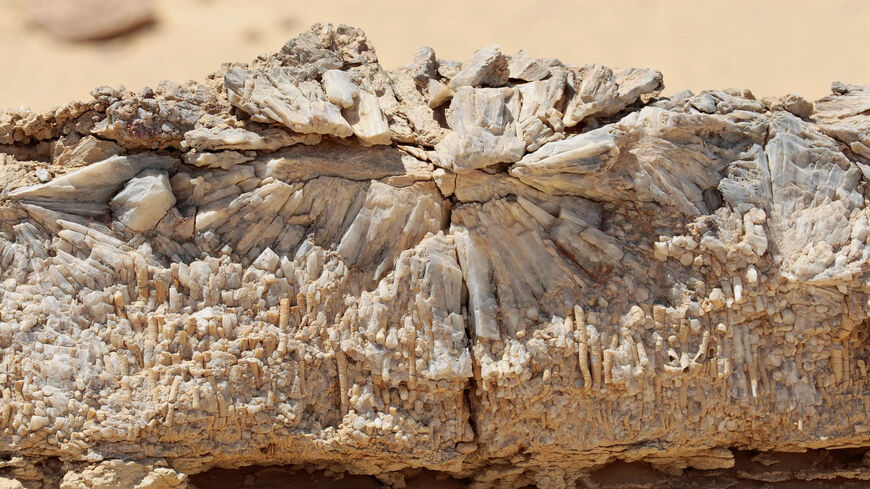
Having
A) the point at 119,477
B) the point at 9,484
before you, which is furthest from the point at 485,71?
the point at 9,484

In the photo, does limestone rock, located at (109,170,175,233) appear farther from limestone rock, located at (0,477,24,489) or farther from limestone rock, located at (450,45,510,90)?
limestone rock, located at (450,45,510,90)

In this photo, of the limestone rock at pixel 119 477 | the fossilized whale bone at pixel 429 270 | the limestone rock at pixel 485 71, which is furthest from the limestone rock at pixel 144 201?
the limestone rock at pixel 485 71

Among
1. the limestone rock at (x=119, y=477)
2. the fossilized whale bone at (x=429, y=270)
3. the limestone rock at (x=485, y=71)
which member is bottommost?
the limestone rock at (x=119, y=477)

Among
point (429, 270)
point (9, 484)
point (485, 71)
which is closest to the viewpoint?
point (9, 484)

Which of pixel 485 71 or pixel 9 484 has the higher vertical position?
pixel 485 71

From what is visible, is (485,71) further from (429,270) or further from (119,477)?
(119,477)

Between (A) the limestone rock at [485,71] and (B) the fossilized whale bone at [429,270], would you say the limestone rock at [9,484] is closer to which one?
(B) the fossilized whale bone at [429,270]

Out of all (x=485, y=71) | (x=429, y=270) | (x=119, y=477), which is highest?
(x=485, y=71)

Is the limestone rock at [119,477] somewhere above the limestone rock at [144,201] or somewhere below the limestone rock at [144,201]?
below

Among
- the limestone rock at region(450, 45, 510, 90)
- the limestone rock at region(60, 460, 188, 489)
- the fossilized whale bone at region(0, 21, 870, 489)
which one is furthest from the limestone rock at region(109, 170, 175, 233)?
the limestone rock at region(450, 45, 510, 90)
